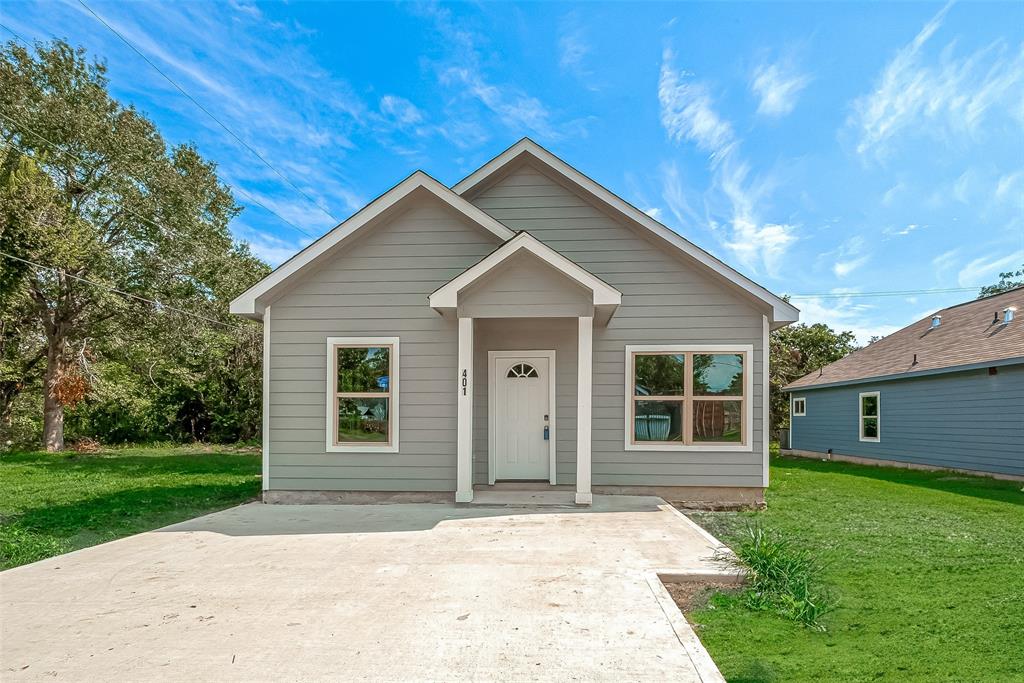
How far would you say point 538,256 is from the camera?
7.27 m

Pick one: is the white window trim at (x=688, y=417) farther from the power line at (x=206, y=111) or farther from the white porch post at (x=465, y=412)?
the power line at (x=206, y=111)

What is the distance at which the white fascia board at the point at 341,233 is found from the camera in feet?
26.1

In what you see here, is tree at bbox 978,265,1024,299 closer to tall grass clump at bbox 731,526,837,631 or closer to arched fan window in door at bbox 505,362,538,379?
arched fan window in door at bbox 505,362,538,379

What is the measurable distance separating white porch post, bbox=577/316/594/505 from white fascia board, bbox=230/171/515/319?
1.81m

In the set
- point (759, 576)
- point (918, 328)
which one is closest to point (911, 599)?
point (759, 576)

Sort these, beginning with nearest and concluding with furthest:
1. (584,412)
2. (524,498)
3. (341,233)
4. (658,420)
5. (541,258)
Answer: (541,258), (584,412), (524,498), (341,233), (658,420)

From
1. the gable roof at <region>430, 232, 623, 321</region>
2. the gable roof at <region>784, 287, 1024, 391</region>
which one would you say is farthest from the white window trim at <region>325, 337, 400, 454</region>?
the gable roof at <region>784, 287, 1024, 391</region>

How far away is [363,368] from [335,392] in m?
0.54

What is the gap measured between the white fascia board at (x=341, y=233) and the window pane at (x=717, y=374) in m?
3.47

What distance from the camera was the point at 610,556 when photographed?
520 cm

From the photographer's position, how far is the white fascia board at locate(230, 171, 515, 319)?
7949 mm

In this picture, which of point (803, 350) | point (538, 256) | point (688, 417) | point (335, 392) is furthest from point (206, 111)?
point (803, 350)

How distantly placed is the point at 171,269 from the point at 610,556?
17.2 metres

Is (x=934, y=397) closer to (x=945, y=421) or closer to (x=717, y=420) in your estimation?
(x=945, y=421)
